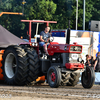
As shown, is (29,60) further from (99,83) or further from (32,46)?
(99,83)

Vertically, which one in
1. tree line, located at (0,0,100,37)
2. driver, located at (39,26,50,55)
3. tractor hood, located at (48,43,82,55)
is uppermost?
tree line, located at (0,0,100,37)

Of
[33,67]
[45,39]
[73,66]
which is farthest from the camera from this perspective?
[45,39]

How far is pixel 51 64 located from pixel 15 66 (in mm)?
1361

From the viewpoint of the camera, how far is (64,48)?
38.8 feet

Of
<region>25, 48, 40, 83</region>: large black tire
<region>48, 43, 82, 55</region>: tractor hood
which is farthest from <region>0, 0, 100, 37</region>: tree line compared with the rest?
<region>25, 48, 40, 83</region>: large black tire

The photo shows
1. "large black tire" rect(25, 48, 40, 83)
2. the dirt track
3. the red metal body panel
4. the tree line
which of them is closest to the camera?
the dirt track

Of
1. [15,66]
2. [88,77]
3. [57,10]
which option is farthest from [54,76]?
[57,10]

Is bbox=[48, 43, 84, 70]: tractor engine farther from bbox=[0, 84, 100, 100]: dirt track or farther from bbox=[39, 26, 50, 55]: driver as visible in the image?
bbox=[0, 84, 100, 100]: dirt track

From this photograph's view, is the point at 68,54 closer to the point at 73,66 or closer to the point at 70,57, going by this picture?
the point at 70,57

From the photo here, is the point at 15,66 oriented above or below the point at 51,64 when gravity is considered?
below

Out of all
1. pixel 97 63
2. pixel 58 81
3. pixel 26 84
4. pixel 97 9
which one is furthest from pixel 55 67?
pixel 97 9

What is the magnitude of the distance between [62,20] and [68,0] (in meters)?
2.84

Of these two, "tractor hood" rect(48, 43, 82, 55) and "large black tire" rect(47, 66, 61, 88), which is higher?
"tractor hood" rect(48, 43, 82, 55)

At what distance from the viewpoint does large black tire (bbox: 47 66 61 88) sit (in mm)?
11234
